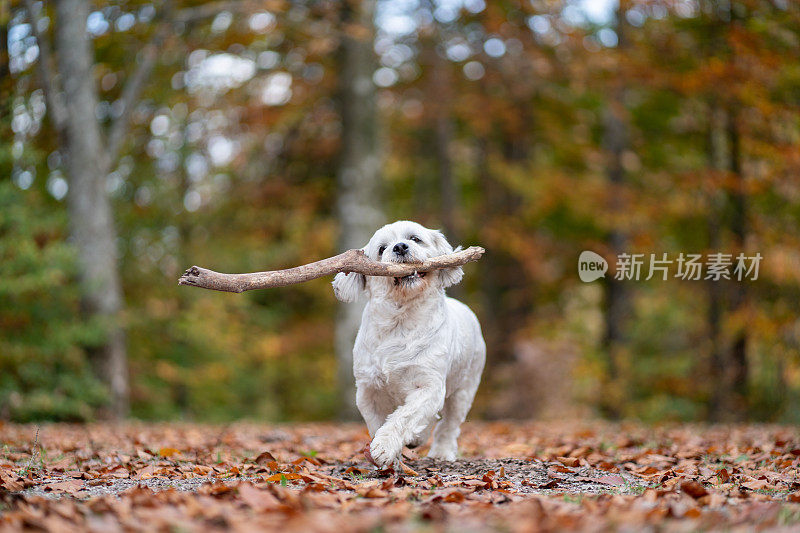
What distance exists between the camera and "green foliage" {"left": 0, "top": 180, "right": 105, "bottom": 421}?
11.2 m

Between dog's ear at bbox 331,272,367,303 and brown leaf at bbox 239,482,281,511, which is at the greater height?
dog's ear at bbox 331,272,367,303

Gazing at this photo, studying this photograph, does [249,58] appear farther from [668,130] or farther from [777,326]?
[777,326]

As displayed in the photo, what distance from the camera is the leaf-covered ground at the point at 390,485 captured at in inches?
134

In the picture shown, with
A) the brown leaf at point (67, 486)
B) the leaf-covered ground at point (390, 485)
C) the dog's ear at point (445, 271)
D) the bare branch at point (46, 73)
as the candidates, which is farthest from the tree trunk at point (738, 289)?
the brown leaf at point (67, 486)

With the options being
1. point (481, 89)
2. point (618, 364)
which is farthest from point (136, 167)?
point (618, 364)

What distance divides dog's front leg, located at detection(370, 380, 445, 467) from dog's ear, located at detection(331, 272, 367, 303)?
34.5 inches

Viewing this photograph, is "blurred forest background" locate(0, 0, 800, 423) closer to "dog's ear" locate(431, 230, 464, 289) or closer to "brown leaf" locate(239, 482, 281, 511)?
"dog's ear" locate(431, 230, 464, 289)

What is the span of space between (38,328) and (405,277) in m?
8.61

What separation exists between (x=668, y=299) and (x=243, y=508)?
15.0 meters

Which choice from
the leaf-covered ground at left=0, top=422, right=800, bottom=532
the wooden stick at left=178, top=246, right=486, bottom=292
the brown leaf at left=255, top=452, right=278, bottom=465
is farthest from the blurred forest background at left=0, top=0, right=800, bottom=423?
the wooden stick at left=178, top=246, right=486, bottom=292

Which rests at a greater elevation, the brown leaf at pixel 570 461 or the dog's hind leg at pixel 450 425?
the dog's hind leg at pixel 450 425

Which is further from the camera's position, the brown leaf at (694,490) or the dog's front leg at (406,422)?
the dog's front leg at (406,422)

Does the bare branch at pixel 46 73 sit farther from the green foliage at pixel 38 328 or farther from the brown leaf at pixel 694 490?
the brown leaf at pixel 694 490

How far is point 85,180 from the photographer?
12.3m
